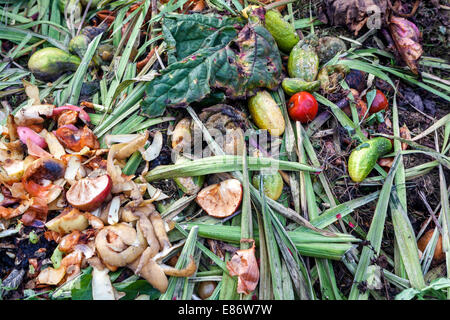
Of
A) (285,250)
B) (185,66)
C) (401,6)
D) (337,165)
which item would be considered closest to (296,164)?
(337,165)

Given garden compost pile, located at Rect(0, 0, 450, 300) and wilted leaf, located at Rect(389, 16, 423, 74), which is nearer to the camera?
garden compost pile, located at Rect(0, 0, 450, 300)

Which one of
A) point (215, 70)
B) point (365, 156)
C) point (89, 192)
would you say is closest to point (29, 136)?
point (89, 192)

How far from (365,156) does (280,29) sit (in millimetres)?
1292

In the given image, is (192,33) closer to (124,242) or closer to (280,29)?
(280,29)

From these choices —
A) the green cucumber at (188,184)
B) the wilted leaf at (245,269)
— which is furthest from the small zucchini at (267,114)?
the wilted leaf at (245,269)

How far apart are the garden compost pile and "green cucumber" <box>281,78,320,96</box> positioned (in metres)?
0.01

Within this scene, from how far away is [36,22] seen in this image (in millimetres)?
3525

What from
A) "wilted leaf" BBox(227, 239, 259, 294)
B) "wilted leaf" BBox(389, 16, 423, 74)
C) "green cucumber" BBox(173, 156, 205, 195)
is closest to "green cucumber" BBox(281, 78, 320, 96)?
"wilted leaf" BBox(389, 16, 423, 74)

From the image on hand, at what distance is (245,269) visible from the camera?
2.13m

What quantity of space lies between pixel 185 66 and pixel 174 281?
1593mm

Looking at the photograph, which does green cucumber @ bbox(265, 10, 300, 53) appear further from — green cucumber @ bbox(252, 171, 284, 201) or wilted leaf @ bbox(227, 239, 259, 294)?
wilted leaf @ bbox(227, 239, 259, 294)

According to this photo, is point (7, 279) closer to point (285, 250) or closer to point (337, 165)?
point (285, 250)

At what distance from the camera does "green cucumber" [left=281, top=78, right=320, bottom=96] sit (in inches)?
107

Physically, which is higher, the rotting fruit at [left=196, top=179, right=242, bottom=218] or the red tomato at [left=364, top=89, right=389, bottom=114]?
the red tomato at [left=364, top=89, right=389, bottom=114]
